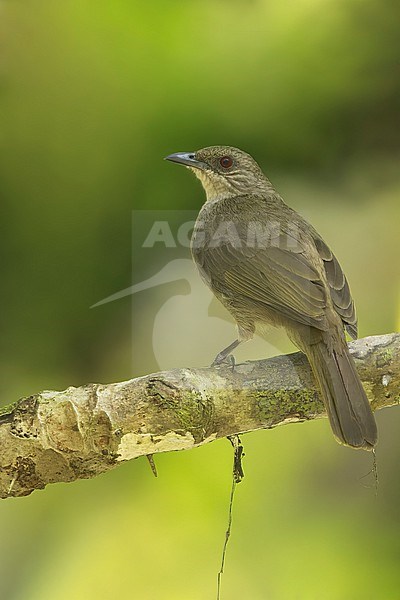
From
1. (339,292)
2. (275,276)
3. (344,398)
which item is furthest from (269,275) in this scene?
(344,398)

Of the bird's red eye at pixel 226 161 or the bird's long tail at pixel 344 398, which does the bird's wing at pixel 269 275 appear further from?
the bird's red eye at pixel 226 161

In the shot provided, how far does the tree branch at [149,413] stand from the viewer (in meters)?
2.04

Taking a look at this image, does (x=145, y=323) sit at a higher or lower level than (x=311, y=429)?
higher

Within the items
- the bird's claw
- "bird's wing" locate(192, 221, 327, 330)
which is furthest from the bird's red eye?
the bird's claw

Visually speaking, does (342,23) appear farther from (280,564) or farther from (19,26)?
(280,564)

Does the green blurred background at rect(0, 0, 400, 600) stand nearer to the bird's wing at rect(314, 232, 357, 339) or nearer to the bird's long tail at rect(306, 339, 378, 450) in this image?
the bird's wing at rect(314, 232, 357, 339)

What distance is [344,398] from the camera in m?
2.03

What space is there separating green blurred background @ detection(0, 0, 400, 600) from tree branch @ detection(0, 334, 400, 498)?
2.04 feet

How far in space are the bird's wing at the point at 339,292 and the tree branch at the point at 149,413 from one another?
132 mm

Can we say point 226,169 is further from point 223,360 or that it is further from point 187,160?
point 223,360

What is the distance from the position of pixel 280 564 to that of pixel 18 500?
0.94 metres

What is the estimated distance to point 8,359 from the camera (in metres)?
3.09

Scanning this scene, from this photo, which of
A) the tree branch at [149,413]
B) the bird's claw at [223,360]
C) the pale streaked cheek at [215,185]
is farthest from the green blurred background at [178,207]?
the tree branch at [149,413]

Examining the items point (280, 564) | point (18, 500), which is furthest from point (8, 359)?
point (280, 564)
